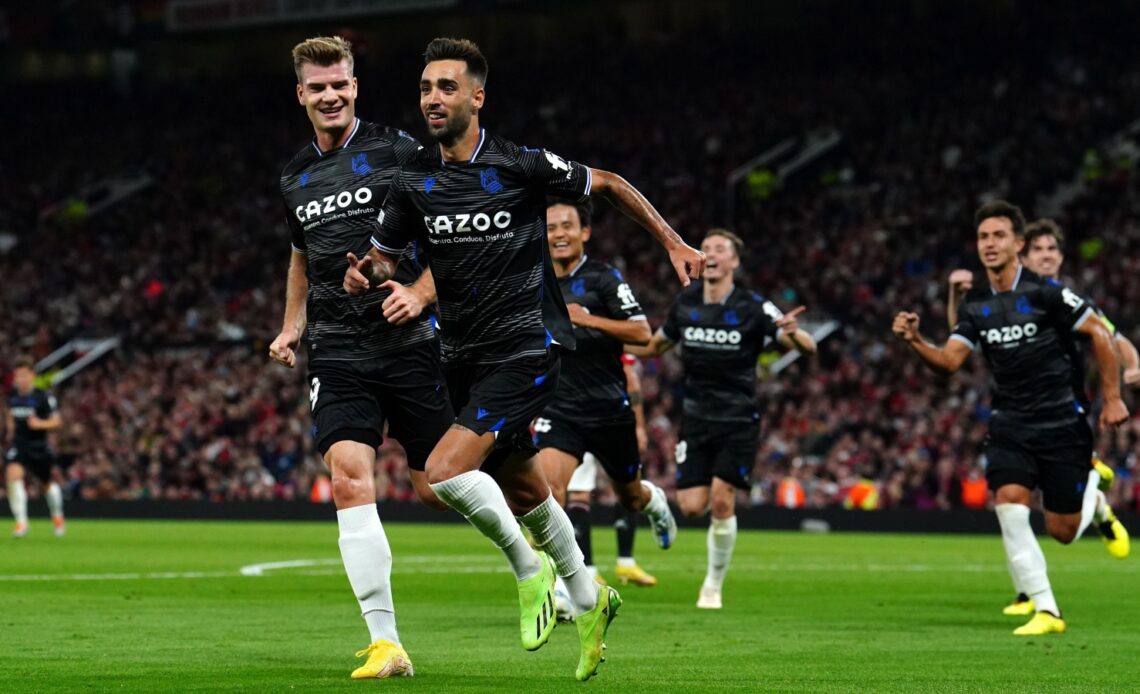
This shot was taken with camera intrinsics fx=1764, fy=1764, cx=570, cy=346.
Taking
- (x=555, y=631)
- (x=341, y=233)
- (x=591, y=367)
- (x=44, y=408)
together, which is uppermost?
(x=341, y=233)

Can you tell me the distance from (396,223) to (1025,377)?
216 inches

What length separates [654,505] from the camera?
13805 millimetres

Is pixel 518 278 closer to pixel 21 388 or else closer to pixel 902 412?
pixel 21 388

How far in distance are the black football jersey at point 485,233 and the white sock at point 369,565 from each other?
858mm

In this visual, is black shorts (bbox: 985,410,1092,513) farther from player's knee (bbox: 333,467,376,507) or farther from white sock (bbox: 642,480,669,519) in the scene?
player's knee (bbox: 333,467,376,507)

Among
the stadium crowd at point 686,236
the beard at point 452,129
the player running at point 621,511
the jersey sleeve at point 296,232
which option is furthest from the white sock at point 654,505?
the stadium crowd at point 686,236

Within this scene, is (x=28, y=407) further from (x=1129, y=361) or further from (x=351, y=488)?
(x=351, y=488)

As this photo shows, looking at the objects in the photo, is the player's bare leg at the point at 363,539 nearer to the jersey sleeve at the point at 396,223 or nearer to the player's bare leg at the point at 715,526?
the jersey sleeve at the point at 396,223

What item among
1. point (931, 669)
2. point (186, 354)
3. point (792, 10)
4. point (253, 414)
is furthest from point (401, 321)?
point (792, 10)

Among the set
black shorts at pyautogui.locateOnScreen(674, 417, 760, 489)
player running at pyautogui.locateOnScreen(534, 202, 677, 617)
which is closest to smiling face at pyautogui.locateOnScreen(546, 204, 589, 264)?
player running at pyautogui.locateOnScreen(534, 202, 677, 617)

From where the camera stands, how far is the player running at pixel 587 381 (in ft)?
39.9

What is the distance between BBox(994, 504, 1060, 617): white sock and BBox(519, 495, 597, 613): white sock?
4244 mm

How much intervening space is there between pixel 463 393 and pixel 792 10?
39.6 m

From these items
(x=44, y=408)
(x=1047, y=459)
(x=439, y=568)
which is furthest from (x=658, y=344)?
(x=44, y=408)
